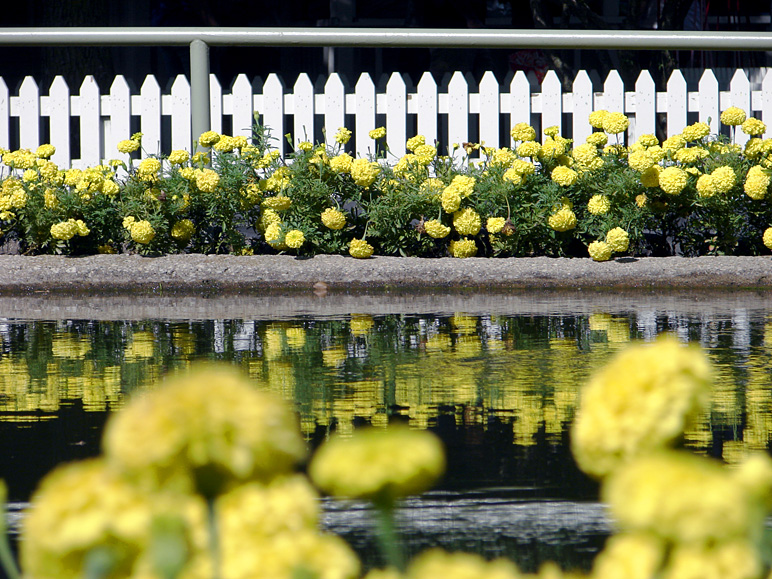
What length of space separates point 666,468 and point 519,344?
3286 mm

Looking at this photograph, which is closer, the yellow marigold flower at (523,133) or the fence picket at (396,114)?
the yellow marigold flower at (523,133)

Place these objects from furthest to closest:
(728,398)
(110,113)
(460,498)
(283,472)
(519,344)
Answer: (110,113), (519,344), (728,398), (460,498), (283,472)

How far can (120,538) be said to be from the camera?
0.71 metres

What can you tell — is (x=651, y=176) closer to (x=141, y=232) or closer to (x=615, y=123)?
(x=615, y=123)

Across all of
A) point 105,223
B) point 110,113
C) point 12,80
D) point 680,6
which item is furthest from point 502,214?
point 12,80

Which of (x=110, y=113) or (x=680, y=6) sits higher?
(x=680, y=6)

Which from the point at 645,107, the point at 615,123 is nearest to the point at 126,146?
the point at 615,123

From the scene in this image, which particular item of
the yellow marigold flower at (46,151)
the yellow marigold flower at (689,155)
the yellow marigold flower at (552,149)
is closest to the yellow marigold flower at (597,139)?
the yellow marigold flower at (552,149)

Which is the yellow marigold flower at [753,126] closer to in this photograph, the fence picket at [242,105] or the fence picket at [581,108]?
the fence picket at [581,108]

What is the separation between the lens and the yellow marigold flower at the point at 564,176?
587 cm

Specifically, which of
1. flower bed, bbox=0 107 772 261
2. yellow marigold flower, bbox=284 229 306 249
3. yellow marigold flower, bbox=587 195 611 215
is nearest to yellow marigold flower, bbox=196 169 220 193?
flower bed, bbox=0 107 772 261

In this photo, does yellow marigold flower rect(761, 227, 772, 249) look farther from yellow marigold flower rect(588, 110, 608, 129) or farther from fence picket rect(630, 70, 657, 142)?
fence picket rect(630, 70, 657, 142)

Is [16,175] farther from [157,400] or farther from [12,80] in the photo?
[12,80]

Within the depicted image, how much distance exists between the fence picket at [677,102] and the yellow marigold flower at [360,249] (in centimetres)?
229
